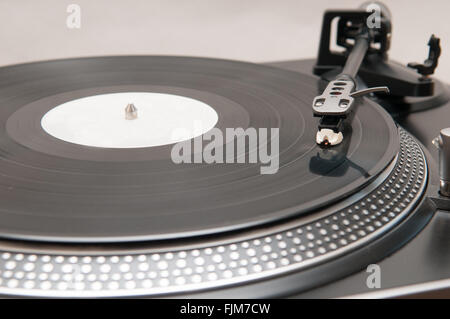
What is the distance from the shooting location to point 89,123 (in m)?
1.07

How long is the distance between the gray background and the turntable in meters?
0.80

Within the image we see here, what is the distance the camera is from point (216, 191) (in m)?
0.74

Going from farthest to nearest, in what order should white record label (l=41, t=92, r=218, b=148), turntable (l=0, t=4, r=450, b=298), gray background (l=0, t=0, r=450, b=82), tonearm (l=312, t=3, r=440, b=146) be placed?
gray background (l=0, t=0, r=450, b=82)
tonearm (l=312, t=3, r=440, b=146)
white record label (l=41, t=92, r=218, b=148)
turntable (l=0, t=4, r=450, b=298)

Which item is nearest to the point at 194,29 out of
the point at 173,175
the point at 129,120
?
the point at 129,120

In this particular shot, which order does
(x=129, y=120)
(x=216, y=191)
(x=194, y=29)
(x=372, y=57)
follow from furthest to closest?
(x=194, y=29)
(x=372, y=57)
(x=129, y=120)
(x=216, y=191)

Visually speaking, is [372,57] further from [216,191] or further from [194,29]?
[194,29]

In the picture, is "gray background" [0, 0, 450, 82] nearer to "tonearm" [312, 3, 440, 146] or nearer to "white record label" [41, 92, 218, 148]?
A: "tonearm" [312, 3, 440, 146]

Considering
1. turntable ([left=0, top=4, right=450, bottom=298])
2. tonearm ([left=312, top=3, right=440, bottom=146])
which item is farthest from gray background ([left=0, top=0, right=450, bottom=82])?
turntable ([left=0, top=4, right=450, bottom=298])

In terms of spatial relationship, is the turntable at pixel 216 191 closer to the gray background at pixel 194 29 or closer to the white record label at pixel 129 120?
the white record label at pixel 129 120

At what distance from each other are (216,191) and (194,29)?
56.9 inches

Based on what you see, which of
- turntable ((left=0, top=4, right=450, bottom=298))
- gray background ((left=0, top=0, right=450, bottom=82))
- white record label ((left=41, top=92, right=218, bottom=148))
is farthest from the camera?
gray background ((left=0, top=0, right=450, bottom=82))

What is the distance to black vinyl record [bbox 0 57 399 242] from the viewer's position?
66 centimetres
